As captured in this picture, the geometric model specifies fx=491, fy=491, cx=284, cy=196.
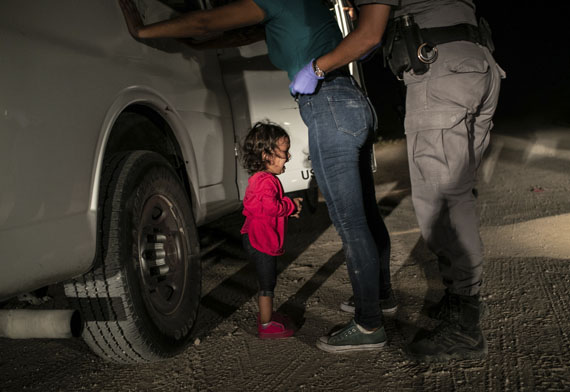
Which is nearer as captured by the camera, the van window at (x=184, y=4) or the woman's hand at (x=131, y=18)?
the woman's hand at (x=131, y=18)

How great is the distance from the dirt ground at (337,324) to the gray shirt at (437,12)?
1394mm

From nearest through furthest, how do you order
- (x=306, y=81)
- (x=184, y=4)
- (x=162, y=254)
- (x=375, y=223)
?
(x=306, y=81) → (x=162, y=254) → (x=375, y=223) → (x=184, y=4)

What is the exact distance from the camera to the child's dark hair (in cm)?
244

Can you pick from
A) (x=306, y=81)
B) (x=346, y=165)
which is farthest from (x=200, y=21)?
(x=346, y=165)

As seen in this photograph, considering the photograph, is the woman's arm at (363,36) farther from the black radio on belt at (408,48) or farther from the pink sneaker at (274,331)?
the pink sneaker at (274,331)

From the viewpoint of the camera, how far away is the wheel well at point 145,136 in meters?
2.24

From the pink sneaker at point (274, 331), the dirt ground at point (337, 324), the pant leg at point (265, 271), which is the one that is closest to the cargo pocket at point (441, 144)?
the dirt ground at point (337, 324)

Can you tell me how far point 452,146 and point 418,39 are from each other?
47 centimetres

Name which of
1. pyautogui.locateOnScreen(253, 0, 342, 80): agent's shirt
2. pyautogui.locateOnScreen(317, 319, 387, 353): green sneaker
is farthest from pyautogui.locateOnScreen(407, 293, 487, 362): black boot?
pyautogui.locateOnScreen(253, 0, 342, 80): agent's shirt

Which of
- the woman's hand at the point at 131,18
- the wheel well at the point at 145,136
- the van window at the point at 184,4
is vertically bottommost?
the wheel well at the point at 145,136

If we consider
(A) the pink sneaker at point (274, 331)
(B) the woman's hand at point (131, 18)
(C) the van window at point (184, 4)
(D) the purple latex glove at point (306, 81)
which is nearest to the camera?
(D) the purple latex glove at point (306, 81)

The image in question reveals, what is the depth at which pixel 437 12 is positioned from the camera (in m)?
2.06

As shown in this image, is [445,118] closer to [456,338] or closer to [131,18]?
[456,338]

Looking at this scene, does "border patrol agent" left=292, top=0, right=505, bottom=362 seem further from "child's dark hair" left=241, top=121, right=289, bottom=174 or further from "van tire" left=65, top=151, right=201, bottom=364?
"van tire" left=65, top=151, right=201, bottom=364
